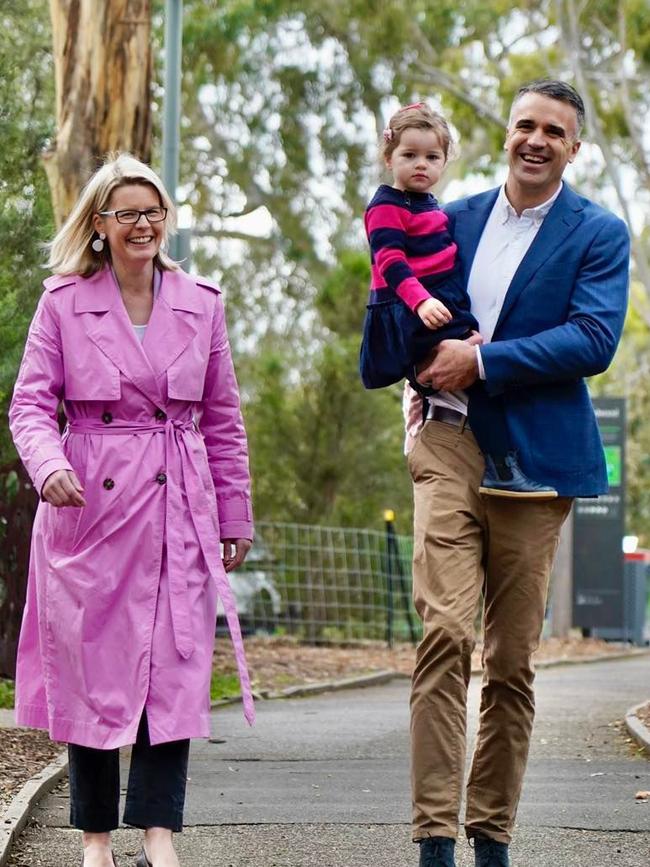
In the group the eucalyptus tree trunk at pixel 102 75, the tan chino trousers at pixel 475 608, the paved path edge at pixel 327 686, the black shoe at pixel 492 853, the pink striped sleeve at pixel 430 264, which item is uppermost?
the eucalyptus tree trunk at pixel 102 75

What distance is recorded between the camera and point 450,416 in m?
4.93

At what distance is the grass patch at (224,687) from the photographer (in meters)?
11.4

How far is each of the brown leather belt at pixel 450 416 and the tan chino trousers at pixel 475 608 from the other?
0.02 m

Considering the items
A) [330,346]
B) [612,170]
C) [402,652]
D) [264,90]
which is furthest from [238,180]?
[402,652]

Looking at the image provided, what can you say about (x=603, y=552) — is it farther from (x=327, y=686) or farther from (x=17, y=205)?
(x=17, y=205)

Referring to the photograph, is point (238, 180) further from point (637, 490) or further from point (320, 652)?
point (637, 490)

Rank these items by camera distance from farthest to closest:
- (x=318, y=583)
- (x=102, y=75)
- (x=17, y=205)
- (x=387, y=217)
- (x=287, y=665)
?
(x=318, y=583) < (x=287, y=665) < (x=102, y=75) < (x=17, y=205) < (x=387, y=217)

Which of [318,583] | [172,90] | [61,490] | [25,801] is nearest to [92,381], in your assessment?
[61,490]

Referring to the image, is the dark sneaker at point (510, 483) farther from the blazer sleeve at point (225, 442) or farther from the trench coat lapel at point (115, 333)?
the trench coat lapel at point (115, 333)

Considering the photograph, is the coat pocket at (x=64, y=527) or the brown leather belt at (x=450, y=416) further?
the brown leather belt at (x=450, y=416)

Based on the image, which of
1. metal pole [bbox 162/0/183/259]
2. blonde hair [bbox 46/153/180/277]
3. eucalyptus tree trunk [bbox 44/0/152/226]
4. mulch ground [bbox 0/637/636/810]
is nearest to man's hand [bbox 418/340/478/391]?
blonde hair [bbox 46/153/180/277]

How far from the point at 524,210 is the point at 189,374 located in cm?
108

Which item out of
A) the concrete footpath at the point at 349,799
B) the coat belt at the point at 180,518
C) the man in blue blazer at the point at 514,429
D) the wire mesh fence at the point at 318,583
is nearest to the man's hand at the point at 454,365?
the man in blue blazer at the point at 514,429

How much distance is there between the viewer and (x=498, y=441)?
4.79m
